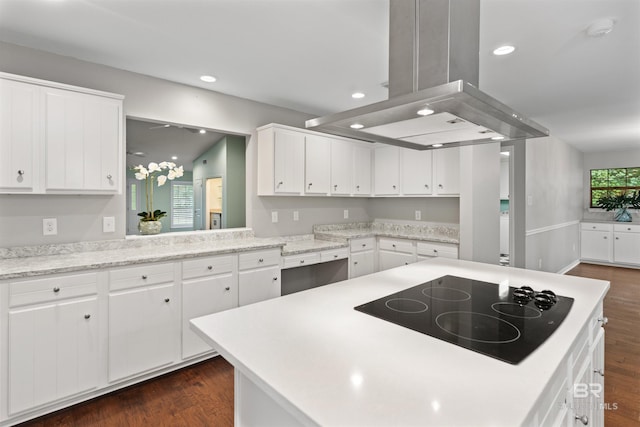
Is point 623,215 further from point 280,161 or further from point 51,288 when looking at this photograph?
point 51,288

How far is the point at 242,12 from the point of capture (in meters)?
1.95

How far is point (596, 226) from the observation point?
6.84m

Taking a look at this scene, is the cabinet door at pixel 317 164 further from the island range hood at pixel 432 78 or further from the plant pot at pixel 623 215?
the plant pot at pixel 623 215

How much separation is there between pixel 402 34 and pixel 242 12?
1120 mm

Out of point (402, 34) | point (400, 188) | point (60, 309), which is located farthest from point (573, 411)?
point (400, 188)

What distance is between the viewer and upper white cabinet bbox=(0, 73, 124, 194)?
6.98 feet

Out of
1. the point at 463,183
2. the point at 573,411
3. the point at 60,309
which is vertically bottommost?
the point at 573,411

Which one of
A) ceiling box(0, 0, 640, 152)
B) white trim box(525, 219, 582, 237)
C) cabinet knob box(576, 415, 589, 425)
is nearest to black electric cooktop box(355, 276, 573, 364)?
cabinet knob box(576, 415, 589, 425)

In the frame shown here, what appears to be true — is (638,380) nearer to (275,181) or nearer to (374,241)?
(374,241)

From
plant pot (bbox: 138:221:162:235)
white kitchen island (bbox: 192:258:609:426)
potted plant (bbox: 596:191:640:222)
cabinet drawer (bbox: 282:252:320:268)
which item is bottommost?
cabinet drawer (bbox: 282:252:320:268)

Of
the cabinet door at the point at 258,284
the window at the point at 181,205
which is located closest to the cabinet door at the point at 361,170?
the cabinet door at the point at 258,284

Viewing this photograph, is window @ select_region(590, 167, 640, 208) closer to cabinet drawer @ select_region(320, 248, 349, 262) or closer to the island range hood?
cabinet drawer @ select_region(320, 248, 349, 262)

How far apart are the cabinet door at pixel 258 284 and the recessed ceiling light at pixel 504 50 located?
8.36 ft

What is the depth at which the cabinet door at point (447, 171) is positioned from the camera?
386 centimetres
